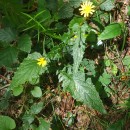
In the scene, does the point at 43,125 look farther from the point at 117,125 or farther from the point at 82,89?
the point at 117,125

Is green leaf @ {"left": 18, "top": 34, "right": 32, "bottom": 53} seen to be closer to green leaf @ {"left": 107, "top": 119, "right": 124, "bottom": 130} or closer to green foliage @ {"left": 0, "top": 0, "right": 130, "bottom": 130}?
green foliage @ {"left": 0, "top": 0, "right": 130, "bottom": 130}

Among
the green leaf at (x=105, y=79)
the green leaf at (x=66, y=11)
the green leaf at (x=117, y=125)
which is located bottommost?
the green leaf at (x=117, y=125)

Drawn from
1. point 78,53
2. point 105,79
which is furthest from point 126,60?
point 78,53

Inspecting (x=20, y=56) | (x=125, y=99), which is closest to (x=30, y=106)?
(x=20, y=56)

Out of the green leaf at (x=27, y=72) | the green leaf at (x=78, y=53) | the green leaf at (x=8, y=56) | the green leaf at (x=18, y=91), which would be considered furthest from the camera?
the green leaf at (x=18, y=91)

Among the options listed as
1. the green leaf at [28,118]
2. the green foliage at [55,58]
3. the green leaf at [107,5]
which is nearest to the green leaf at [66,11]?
the green foliage at [55,58]

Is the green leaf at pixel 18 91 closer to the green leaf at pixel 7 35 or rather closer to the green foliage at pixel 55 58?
the green foliage at pixel 55 58

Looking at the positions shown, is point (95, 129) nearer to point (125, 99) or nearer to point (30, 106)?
point (125, 99)

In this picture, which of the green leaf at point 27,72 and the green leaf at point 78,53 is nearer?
the green leaf at point 78,53
